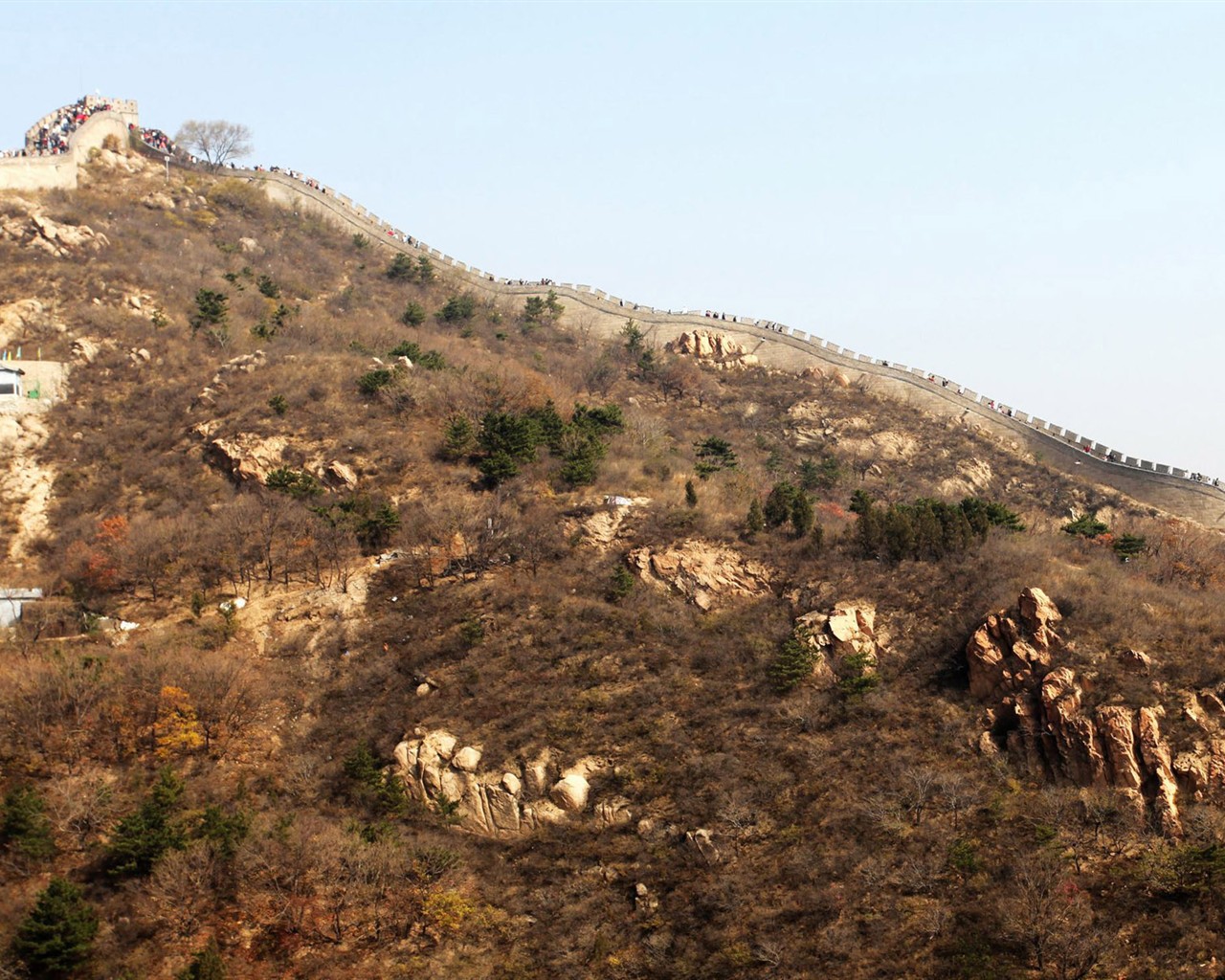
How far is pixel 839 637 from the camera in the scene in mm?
A: 37000

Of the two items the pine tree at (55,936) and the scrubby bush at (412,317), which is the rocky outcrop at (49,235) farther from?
the pine tree at (55,936)

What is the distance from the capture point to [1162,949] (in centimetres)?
2566

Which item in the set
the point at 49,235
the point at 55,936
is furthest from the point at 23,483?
the point at 55,936

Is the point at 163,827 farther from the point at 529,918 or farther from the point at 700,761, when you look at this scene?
the point at 700,761

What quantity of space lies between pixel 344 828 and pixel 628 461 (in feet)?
67.0

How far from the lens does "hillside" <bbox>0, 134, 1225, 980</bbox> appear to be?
95.1ft

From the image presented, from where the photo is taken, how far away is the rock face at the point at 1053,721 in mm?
30031

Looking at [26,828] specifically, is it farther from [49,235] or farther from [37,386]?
[49,235]

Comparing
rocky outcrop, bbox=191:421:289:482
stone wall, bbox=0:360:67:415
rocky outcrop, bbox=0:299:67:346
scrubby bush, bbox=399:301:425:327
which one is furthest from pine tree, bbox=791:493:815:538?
rocky outcrop, bbox=0:299:67:346

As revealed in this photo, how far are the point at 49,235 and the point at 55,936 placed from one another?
41559mm

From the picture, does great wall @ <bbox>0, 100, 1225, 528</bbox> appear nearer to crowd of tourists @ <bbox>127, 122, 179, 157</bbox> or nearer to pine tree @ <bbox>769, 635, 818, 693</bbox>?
crowd of tourists @ <bbox>127, 122, 179, 157</bbox>

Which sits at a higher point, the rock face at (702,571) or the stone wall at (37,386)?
the stone wall at (37,386)

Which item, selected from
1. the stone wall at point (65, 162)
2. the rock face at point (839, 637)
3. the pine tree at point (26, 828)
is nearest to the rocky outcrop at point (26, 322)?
the stone wall at point (65, 162)

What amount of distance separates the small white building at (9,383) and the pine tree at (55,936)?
27969 millimetres
